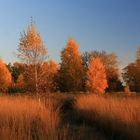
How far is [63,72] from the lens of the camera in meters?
55.8

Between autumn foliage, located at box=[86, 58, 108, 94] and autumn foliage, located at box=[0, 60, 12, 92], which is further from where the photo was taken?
autumn foliage, located at box=[0, 60, 12, 92]

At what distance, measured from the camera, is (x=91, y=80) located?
1781 inches

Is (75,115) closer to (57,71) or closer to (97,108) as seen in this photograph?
(97,108)

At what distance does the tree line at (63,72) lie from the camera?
22469 millimetres

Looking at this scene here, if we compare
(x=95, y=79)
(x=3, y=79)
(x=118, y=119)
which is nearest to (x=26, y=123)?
(x=118, y=119)

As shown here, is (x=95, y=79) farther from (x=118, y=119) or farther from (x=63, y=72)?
(x=118, y=119)

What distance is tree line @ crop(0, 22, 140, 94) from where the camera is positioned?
2247 centimetres

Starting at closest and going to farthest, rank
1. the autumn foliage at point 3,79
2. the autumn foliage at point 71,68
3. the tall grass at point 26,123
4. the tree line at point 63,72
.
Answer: the tall grass at point 26,123
the tree line at point 63,72
the autumn foliage at point 3,79
the autumn foliage at point 71,68

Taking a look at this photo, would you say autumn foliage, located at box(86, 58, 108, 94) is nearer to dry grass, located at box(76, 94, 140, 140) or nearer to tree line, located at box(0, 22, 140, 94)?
tree line, located at box(0, 22, 140, 94)

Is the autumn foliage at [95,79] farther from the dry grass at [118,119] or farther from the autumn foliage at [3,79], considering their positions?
the dry grass at [118,119]

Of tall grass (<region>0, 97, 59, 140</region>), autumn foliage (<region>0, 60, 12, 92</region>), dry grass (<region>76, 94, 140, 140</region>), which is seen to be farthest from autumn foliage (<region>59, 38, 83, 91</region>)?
tall grass (<region>0, 97, 59, 140</region>)

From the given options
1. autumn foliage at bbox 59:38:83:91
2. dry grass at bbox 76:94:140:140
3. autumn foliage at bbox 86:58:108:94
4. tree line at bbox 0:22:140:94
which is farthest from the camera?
autumn foliage at bbox 59:38:83:91

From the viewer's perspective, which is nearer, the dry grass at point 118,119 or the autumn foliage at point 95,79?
the dry grass at point 118,119

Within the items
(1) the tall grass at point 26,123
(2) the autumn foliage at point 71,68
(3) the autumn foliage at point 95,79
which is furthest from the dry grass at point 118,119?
(2) the autumn foliage at point 71,68
